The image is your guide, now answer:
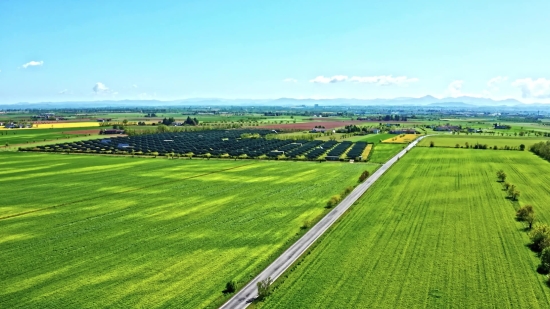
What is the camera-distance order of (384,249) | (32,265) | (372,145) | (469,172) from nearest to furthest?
(32,265) → (384,249) → (469,172) → (372,145)

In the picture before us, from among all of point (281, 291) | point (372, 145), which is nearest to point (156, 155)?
point (372, 145)

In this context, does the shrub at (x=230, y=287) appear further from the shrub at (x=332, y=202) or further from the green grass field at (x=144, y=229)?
the shrub at (x=332, y=202)

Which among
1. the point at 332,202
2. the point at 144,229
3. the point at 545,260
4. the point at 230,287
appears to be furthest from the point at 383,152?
the point at 230,287

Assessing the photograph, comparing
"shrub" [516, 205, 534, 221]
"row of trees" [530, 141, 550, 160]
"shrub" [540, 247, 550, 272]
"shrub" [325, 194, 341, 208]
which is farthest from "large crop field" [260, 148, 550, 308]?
"row of trees" [530, 141, 550, 160]

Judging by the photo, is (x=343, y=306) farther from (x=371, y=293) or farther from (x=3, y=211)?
(x=3, y=211)

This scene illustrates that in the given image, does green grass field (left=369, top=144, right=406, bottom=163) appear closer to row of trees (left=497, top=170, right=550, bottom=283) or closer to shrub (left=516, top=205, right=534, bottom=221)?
shrub (left=516, top=205, right=534, bottom=221)

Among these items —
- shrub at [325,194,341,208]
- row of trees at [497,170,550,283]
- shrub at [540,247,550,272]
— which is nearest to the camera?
shrub at [540,247,550,272]
